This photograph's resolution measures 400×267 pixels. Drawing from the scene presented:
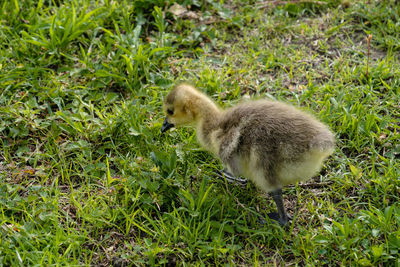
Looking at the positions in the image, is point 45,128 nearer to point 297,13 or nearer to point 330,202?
point 330,202

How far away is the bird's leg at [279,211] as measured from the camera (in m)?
2.97

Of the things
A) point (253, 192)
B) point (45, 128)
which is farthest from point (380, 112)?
point (45, 128)

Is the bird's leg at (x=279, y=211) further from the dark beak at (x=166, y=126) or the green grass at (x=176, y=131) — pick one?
the dark beak at (x=166, y=126)

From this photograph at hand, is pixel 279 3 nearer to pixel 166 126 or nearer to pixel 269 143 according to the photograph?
pixel 166 126

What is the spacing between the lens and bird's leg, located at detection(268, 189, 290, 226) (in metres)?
2.97

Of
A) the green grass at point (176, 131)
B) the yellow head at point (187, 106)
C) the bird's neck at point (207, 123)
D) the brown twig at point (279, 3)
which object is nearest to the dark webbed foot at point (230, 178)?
the green grass at point (176, 131)

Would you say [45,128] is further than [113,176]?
Yes

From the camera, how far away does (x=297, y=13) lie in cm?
484

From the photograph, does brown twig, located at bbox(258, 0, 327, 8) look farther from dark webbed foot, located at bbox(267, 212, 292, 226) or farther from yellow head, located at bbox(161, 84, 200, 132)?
dark webbed foot, located at bbox(267, 212, 292, 226)

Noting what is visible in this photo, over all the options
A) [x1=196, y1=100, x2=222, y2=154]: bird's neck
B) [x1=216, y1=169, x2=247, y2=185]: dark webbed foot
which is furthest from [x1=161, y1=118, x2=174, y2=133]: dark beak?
[x1=216, y1=169, x2=247, y2=185]: dark webbed foot

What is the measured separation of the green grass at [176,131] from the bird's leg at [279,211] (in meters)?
0.08

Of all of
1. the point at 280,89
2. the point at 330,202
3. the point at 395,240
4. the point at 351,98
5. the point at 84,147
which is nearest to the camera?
the point at 395,240

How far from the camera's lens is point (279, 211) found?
119 inches

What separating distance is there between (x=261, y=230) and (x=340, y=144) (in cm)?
105
